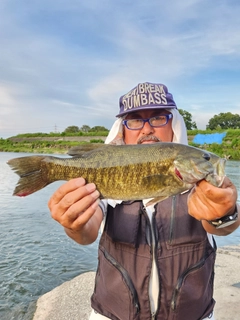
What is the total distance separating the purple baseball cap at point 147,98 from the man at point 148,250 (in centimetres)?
99

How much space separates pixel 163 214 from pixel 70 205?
890mm

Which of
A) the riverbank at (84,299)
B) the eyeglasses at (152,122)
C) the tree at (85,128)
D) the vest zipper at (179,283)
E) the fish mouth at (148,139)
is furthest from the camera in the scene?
the tree at (85,128)

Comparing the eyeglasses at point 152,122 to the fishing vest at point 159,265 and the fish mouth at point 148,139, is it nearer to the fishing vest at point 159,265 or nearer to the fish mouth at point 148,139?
the fish mouth at point 148,139

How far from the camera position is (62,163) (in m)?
2.72

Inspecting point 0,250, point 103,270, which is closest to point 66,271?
point 0,250

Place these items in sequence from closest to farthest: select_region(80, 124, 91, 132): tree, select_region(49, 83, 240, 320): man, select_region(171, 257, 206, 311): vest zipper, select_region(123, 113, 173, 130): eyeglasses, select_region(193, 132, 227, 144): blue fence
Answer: select_region(49, 83, 240, 320): man → select_region(171, 257, 206, 311): vest zipper → select_region(123, 113, 173, 130): eyeglasses → select_region(193, 132, 227, 144): blue fence → select_region(80, 124, 91, 132): tree

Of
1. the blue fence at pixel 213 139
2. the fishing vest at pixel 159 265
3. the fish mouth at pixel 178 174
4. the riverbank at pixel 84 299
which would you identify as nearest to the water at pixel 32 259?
the riverbank at pixel 84 299

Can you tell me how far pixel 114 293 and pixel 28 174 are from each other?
1.29 m

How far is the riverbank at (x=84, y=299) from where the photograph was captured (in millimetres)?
5168

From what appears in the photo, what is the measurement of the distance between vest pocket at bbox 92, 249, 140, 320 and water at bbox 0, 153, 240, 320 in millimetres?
3936

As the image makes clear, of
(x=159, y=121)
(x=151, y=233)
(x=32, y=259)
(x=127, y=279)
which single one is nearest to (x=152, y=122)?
(x=159, y=121)

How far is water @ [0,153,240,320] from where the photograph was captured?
277 inches

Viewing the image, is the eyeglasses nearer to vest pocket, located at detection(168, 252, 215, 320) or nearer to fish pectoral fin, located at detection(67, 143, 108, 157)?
fish pectoral fin, located at detection(67, 143, 108, 157)

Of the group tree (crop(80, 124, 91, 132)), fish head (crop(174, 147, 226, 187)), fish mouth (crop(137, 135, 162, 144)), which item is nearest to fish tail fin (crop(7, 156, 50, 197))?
fish mouth (crop(137, 135, 162, 144))
